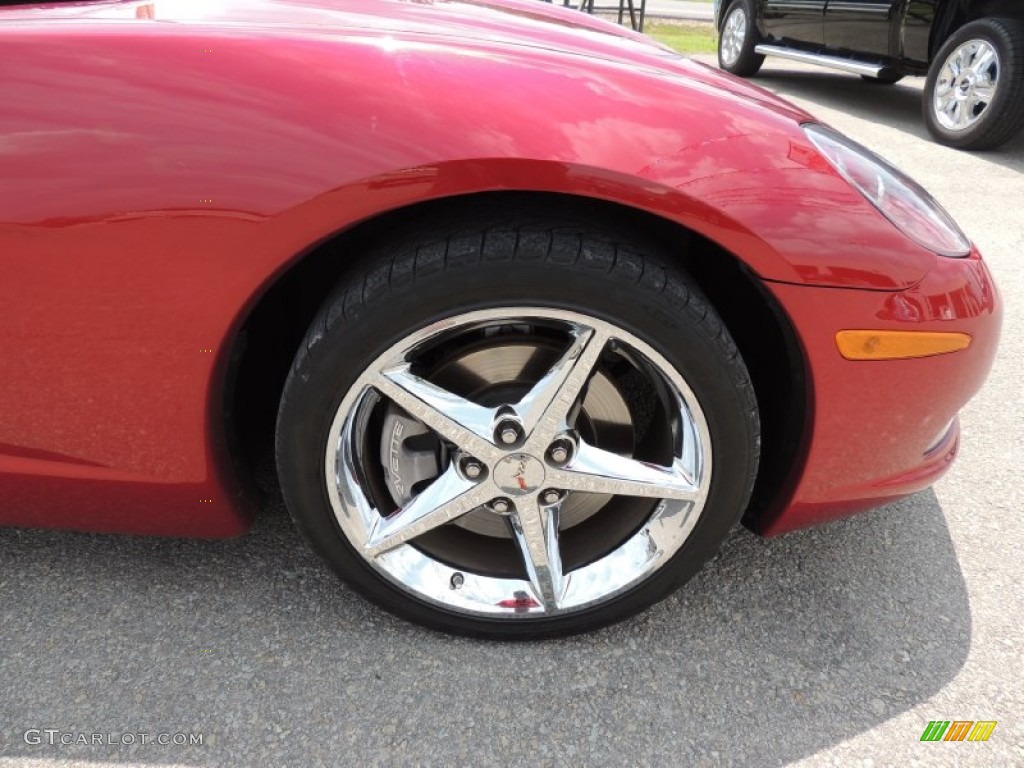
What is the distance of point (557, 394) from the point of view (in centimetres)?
139

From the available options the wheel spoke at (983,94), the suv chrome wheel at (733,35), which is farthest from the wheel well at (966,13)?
the suv chrome wheel at (733,35)

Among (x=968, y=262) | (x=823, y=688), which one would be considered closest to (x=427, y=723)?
(x=823, y=688)

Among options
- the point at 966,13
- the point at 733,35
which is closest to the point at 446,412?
the point at 966,13

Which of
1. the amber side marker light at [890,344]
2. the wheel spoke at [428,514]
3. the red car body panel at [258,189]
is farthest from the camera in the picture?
the wheel spoke at [428,514]

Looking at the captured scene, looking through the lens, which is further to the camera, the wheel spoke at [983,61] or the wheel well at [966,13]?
the wheel well at [966,13]

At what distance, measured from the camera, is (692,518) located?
1478 millimetres

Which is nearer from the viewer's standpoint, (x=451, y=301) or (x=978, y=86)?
(x=451, y=301)

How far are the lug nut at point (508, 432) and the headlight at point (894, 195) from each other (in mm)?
740

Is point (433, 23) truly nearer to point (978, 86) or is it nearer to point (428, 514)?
point (428, 514)

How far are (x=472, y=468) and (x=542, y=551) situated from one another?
0.22 m

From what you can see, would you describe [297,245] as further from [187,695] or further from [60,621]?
[60,621]

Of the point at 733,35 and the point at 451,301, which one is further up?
the point at 733,35

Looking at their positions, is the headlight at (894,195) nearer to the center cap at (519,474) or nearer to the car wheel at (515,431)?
the car wheel at (515,431)

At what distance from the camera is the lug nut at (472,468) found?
4.74 feet
